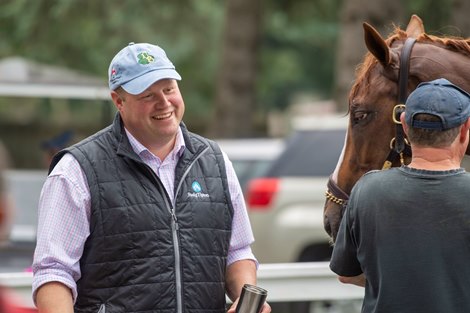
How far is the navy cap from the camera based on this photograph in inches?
151

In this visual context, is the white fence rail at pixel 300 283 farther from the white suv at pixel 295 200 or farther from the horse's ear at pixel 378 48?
the white suv at pixel 295 200

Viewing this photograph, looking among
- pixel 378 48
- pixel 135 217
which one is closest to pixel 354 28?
pixel 378 48

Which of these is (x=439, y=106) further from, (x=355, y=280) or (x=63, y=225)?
(x=63, y=225)

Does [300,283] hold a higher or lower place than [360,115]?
lower

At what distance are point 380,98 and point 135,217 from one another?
1.19 meters

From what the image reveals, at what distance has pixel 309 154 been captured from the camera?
37.0 ft

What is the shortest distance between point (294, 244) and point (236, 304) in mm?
6949

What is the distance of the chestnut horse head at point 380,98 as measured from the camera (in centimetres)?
466

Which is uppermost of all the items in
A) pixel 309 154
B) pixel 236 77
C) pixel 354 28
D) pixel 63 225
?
pixel 63 225

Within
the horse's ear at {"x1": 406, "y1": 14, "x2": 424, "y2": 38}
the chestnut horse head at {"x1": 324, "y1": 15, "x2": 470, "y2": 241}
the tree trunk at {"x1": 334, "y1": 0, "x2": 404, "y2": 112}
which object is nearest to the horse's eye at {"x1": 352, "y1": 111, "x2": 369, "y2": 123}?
the chestnut horse head at {"x1": 324, "y1": 15, "x2": 470, "y2": 241}

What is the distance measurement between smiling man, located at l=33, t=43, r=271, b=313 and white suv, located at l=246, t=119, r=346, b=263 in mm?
6711

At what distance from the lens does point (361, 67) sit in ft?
16.1

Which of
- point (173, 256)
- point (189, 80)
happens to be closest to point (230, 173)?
point (173, 256)

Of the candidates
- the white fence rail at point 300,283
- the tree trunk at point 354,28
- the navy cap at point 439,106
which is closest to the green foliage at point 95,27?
the tree trunk at point 354,28
